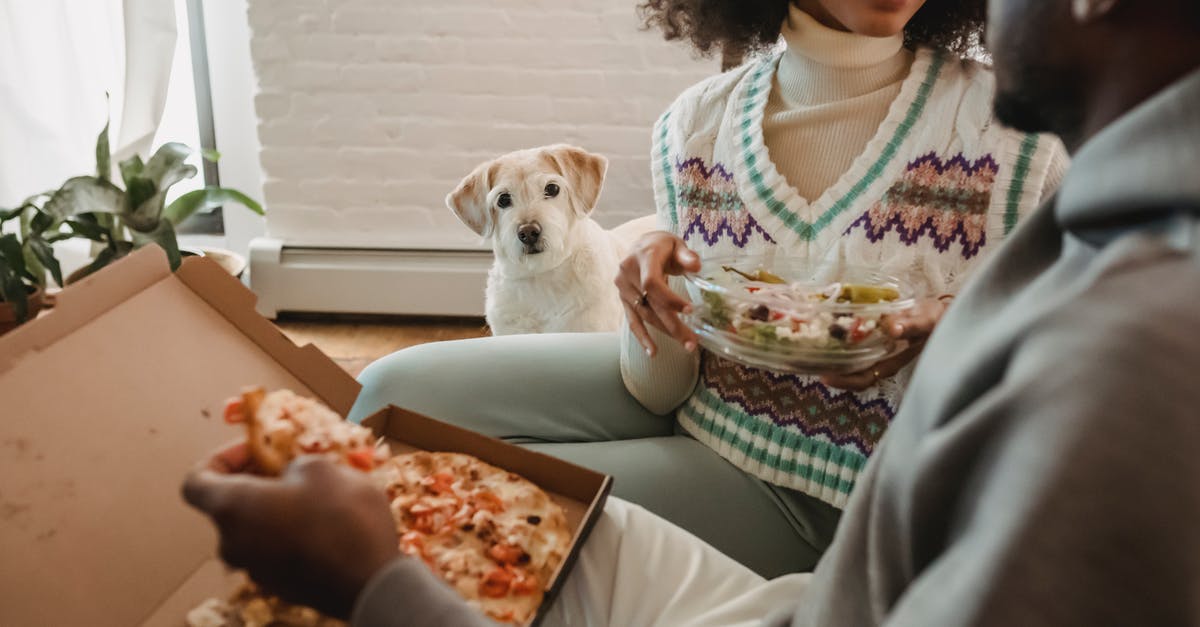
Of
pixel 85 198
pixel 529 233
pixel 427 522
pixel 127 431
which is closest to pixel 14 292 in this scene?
pixel 85 198

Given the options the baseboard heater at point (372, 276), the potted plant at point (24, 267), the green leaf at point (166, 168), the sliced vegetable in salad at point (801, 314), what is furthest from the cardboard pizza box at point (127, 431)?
the baseboard heater at point (372, 276)

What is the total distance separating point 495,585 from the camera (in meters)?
0.83

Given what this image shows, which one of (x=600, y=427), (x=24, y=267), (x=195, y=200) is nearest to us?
(x=600, y=427)

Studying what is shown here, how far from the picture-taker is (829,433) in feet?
3.85

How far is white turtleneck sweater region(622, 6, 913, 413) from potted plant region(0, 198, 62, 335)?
1570mm

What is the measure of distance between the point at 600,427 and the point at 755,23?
0.77m

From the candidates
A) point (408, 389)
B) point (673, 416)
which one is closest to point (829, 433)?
point (673, 416)

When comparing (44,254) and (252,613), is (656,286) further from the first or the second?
(44,254)

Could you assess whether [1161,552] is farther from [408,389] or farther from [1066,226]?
[408,389]

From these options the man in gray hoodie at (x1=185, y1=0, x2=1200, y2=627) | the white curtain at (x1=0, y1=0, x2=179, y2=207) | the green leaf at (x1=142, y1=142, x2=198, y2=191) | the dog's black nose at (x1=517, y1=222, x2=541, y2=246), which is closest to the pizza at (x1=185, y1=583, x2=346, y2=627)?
the man in gray hoodie at (x1=185, y1=0, x2=1200, y2=627)

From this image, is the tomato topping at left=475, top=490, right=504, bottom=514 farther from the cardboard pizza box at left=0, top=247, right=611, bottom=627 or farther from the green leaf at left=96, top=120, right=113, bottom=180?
the green leaf at left=96, top=120, right=113, bottom=180

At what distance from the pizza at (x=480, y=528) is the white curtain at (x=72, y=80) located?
7.22 feet

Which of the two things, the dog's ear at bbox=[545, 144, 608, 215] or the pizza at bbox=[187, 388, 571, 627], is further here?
the dog's ear at bbox=[545, 144, 608, 215]

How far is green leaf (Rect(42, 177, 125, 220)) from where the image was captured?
2.23m
